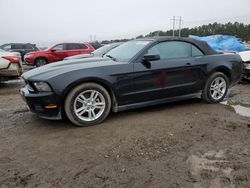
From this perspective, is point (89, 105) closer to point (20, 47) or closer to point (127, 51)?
point (127, 51)

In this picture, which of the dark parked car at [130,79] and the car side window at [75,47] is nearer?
the dark parked car at [130,79]

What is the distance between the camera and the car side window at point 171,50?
15.4 ft

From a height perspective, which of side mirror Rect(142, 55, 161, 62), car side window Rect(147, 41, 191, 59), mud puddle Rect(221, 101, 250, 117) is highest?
car side window Rect(147, 41, 191, 59)

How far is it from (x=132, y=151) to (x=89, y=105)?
1256 mm

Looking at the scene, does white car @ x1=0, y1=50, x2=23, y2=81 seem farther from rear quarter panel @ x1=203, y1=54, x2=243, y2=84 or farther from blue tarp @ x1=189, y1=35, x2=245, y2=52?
blue tarp @ x1=189, y1=35, x2=245, y2=52

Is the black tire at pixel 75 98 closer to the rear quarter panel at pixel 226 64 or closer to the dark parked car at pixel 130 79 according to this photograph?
the dark parked car at pixel 130 79

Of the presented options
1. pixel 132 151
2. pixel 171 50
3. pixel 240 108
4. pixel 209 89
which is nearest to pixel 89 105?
pixel 132 151

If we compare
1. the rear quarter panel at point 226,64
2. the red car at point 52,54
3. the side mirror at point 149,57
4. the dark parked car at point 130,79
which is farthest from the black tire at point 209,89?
the red car at point 52,54

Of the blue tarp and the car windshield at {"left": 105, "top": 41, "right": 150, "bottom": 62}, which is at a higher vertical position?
the car windshield at {"left": 105, "top": 41, "right": 150, "bottom": 62}

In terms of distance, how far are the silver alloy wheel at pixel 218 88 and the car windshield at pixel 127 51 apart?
A: 1815 millimetres

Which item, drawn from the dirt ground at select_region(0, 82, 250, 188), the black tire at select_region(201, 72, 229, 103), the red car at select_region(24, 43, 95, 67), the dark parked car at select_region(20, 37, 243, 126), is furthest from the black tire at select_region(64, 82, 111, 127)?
the red car at select_region(24, 43, 95, 67)

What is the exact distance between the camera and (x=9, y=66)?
7.34 meters

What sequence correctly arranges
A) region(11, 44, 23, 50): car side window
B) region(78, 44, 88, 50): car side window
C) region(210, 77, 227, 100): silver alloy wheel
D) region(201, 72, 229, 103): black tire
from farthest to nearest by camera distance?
region(11, 44, 23, 50): car side window < region(78, 44, 88, 50): car side window < region(210, 77, 227, 100): silver alloy wheel < region(201, 72, 229, 103): black tire

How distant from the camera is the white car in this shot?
727 centimetres
